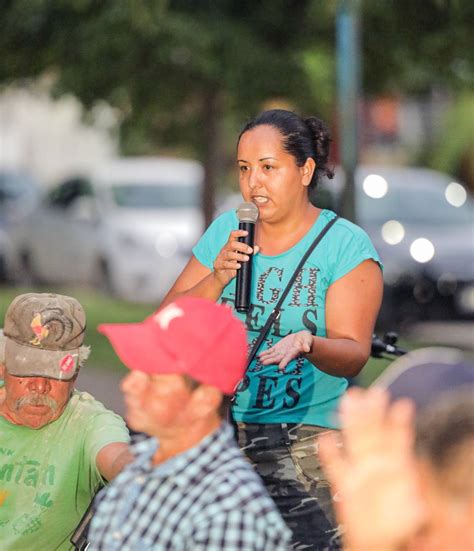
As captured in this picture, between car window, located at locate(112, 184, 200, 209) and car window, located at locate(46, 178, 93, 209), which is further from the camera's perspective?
car window, located at locate(46, 178, 93, 209)

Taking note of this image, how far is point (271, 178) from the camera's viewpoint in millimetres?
4598

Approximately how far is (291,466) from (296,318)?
1.47 ft

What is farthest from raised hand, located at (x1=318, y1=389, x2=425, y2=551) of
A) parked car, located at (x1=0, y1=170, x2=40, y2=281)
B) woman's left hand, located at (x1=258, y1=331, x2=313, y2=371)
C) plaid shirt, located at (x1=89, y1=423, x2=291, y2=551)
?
parked car, located at (x1=0, y1=170, x2=40, y2=281)

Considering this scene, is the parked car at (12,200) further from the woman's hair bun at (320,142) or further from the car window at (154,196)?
the woman's hair bun at (320,142)

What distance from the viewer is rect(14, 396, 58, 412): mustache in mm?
4285

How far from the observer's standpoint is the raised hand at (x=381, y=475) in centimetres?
268

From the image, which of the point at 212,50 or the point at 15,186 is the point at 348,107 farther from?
the point at 15,186

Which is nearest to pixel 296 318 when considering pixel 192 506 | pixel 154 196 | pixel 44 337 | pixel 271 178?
pixel 271 178

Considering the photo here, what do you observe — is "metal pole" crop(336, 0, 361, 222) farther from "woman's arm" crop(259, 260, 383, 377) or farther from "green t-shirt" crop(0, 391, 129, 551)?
"green t-shirt" crop(0, 391, 129, 551)

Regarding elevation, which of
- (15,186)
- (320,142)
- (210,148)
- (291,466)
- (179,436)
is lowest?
(15,186)

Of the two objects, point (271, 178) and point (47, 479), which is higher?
point (271, 178)

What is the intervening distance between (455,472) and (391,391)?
227 mm

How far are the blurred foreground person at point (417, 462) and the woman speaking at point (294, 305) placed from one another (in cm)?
161

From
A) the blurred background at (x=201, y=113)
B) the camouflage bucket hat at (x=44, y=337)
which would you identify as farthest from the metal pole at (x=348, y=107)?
the camouflage bucket hat at (x=44, y=337)
